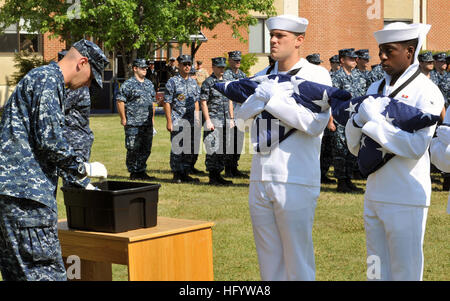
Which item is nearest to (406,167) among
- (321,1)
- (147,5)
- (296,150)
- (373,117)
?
(373,117)

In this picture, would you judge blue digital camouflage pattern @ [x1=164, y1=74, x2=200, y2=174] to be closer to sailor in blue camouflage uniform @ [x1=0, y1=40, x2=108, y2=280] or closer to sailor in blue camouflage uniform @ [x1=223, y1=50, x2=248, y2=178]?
sailor in blue camouflage uniform @ [x1=223, y1=50, x2=248, y2=178]

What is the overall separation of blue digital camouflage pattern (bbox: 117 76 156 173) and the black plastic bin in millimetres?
7525

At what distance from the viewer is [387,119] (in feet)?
15.0

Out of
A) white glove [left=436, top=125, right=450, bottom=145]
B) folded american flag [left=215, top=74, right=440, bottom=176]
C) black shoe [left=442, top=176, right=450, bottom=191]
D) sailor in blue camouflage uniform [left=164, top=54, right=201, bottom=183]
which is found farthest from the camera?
sailor in blue camouflage uniform [left=164, top=54, right=201, bottom=183]

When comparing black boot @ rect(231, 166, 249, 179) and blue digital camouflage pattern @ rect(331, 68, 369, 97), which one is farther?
black boot @ rect(231, 166, 249, 179)

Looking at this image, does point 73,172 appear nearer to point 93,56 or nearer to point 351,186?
point 93,56

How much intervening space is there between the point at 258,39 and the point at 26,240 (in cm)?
3214

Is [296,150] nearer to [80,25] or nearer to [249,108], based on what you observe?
[249,108]

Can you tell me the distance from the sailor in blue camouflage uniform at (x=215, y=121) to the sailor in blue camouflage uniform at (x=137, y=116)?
1.01m

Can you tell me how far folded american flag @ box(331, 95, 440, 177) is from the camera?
4480mm

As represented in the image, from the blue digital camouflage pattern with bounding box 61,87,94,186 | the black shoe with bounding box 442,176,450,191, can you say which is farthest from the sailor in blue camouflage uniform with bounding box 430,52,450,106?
the blue digital camouflage pattern with bounding box 61,87,94,186

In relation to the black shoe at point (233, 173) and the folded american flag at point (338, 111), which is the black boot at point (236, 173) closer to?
the black shoe at point (233, 173)

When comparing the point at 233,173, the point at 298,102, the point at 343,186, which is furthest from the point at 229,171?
the point at 298,102

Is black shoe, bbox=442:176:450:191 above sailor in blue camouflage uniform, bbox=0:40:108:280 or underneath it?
underneath
